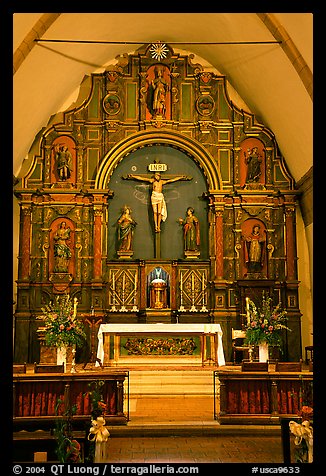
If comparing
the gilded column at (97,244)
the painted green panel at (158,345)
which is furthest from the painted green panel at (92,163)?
the painted green panel at (158,345)

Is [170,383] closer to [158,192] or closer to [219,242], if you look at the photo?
[219,242]

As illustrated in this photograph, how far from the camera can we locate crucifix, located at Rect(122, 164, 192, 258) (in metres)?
15.9

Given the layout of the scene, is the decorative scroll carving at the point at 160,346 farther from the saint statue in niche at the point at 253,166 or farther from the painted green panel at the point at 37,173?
the painted green panel at the point at 37,173

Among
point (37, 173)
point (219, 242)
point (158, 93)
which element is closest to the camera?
point (219, 242)

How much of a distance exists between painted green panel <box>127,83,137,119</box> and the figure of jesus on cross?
1742 millimetres

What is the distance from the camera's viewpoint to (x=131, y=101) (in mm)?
16484

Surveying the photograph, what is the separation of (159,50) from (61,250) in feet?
20.5

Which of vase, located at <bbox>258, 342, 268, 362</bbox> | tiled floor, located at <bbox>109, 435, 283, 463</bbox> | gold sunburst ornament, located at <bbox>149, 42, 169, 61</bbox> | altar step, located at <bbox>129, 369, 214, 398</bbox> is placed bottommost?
tiled floor, located at <bbox>109, 435, 283, 463</bbox>

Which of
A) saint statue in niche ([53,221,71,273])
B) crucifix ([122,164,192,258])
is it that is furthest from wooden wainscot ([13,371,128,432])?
crucifix ([122,164,192,258])

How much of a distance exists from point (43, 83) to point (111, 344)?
6747 mm

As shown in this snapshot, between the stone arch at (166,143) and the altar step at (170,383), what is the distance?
19.0 ft

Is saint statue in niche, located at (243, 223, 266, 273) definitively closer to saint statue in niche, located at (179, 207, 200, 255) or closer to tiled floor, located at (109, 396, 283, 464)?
saint statue in niche, located at (179, 207, 200, 255)

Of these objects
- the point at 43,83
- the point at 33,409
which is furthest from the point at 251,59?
the point at 33,409

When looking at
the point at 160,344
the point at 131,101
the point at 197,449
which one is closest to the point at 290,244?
the point at 160,344
